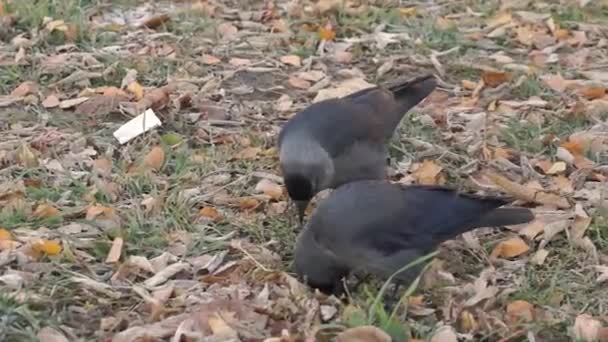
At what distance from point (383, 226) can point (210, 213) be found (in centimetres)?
100

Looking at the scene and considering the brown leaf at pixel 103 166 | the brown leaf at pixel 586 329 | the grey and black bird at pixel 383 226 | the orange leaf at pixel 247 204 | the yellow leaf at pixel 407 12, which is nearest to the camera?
the brown leaf at pixel 586 329

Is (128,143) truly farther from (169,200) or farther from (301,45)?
(301,45)

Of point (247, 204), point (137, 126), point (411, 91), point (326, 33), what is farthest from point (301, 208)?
point (326, 33)

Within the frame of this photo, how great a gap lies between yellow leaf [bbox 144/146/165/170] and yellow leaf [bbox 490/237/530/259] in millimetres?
1740

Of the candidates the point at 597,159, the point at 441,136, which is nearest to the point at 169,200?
the point at 441,136

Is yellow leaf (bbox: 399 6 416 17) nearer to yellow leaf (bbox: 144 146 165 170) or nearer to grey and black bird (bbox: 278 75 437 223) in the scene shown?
grey and black bird (bbox: 278 75 437 223)

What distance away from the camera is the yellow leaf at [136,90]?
649cm

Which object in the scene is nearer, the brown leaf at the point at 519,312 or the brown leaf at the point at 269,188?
the brown leaf at the point at 519,312

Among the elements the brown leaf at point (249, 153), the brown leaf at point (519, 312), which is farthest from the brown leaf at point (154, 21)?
the brown leaf at point (519, 312)

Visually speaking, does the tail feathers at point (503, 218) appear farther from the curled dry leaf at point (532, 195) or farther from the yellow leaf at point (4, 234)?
the yellow leaf at point (4, 234)

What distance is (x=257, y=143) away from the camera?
6121 mm

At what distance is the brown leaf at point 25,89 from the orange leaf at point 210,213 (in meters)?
1.70

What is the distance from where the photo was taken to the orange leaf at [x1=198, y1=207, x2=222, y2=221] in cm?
531

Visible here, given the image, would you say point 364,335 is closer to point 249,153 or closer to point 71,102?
point 249,153
